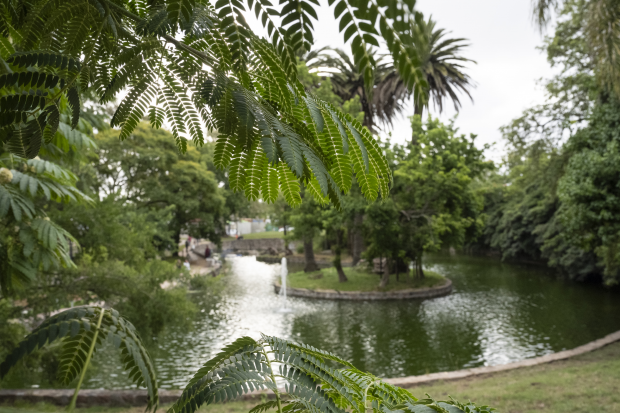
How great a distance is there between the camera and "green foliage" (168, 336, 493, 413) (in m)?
1.10

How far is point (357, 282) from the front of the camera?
18.9 metres

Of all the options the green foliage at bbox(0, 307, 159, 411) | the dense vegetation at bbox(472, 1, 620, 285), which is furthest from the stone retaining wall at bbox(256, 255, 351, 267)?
the green foliage at bbox(0, 307, 159, 411)

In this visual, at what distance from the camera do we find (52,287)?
649 centimetres

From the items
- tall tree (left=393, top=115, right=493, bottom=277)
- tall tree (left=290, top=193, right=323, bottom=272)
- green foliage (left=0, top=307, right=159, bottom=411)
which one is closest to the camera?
green foliage (left=0, top=307, right=159, bottom=411)

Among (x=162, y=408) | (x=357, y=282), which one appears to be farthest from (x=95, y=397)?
(x=357, y=282)

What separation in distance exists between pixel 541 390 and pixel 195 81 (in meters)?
6.68

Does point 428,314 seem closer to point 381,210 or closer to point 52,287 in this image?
point 381,210

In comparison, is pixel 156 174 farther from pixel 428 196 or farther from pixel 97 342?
pixel 97 342

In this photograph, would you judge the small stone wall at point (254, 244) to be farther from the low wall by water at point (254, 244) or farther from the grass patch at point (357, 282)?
the grass patch at point (357, 282)

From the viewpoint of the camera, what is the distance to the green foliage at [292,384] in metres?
1.10

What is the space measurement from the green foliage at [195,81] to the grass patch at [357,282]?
16.7 meters

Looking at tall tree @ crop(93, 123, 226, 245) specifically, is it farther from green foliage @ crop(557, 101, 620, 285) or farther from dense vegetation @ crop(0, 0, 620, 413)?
green foliage @ crop(557, 101, 620, 285)

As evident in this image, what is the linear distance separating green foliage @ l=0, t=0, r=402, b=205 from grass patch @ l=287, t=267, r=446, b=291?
16.7 m

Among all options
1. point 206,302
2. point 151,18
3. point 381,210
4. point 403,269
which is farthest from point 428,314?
point 151,18
